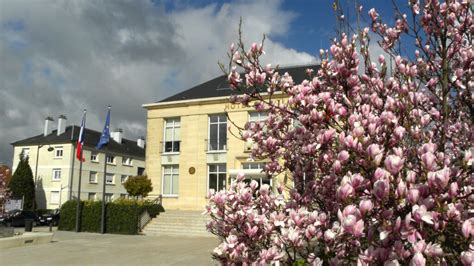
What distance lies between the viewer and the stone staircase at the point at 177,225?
74.9 feet

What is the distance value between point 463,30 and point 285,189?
7.46 ft

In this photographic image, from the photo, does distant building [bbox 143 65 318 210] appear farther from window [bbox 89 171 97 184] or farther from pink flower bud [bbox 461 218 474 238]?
pink flower bud [bbox 461 218 474 238]

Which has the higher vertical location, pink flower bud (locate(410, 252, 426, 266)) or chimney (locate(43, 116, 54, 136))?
chimney (locate(43, 116, 54, 136))

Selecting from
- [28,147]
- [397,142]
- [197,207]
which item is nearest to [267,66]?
[397,142]

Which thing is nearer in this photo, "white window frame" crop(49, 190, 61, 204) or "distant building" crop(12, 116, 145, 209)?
"white window frame" crop(49, 190, 61, 204)

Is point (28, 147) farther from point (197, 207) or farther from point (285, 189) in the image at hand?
point (285, 189)

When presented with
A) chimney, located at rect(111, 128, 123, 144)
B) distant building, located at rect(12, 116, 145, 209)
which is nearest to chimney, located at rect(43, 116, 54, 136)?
distant building, located at rect(12, 116, 145, 209)

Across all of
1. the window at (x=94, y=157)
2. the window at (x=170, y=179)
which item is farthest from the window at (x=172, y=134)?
the window at (x=94, y=157)

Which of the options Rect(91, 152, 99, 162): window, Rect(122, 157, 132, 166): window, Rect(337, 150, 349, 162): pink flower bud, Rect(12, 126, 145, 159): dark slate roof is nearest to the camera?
Rect(337, 150, 349, 162): pink flower bud

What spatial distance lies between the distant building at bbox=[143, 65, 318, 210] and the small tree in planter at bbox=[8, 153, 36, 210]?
66.0 feet

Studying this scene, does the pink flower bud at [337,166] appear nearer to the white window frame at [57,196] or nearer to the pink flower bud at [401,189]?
the pink flower bud at [401,189]

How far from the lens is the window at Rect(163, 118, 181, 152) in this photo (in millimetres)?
30578

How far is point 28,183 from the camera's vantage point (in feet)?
144

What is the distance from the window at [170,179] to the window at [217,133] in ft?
10.9
